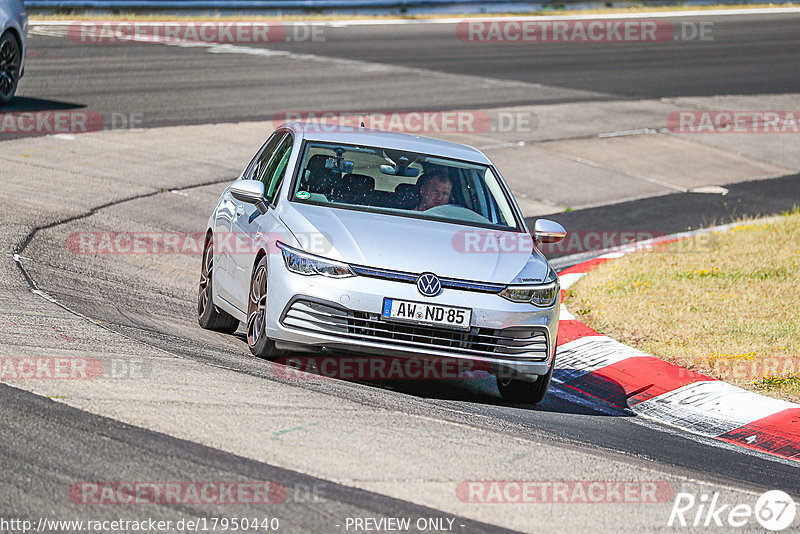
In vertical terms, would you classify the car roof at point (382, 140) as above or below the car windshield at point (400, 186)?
above

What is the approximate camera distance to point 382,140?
8539mm

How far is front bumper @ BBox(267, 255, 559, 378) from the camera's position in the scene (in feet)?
22.6

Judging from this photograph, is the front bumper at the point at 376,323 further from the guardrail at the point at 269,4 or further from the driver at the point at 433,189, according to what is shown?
the guardrail at the point at 269,4

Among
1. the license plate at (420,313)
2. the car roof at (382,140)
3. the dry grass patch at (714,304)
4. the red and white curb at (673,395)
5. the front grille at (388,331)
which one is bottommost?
the red and white curb at (673,395)

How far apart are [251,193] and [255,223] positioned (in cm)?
22

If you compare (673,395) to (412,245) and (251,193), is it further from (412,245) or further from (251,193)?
(251,193)

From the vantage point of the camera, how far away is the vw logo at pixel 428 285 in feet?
22.7

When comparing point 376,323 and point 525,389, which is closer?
point 376,323

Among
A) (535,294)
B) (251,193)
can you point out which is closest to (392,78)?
(251,193)

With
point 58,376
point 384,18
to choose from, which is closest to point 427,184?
point 58,376

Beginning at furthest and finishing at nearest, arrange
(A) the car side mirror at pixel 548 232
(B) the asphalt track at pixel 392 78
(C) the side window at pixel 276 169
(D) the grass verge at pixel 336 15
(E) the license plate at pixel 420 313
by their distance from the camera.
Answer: (D) the grass verge at pixel 336 15, (B) the asphalt track at pixel 392 78, (C) the side window at pixel 276 169, (A) the car side mirror at pixel 548 232, (E) the license plate at pixel 420 313

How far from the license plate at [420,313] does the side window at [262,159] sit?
2.39m

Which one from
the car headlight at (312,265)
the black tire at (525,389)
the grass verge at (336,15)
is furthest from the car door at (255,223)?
the grass verge at (336,15)

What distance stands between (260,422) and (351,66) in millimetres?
18447
